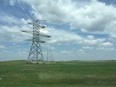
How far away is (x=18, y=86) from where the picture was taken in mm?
38344

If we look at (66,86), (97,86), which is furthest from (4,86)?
(97,86)

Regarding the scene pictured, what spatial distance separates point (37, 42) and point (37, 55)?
26.5 ft

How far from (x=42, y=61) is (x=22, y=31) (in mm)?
29670

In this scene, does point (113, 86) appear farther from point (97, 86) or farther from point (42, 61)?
point (42, 61)

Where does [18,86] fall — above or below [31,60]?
below

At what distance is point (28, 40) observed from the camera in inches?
5625

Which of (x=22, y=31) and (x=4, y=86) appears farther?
(x=22, y=31)

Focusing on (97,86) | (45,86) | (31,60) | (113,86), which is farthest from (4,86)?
(31,60)

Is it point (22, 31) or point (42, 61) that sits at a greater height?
point (22, 31)

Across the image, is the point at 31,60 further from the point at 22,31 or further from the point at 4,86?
the point at 4,86

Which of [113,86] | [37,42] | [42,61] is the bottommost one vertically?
[113,86]

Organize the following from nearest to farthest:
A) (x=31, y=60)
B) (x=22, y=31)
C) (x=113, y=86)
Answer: (x=113, y=86) < (x=22, y=31) < (x=31, y=60)

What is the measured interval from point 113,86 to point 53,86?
9.47 metres

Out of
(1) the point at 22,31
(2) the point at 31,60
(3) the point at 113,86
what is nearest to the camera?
(3) the point at 113,86
